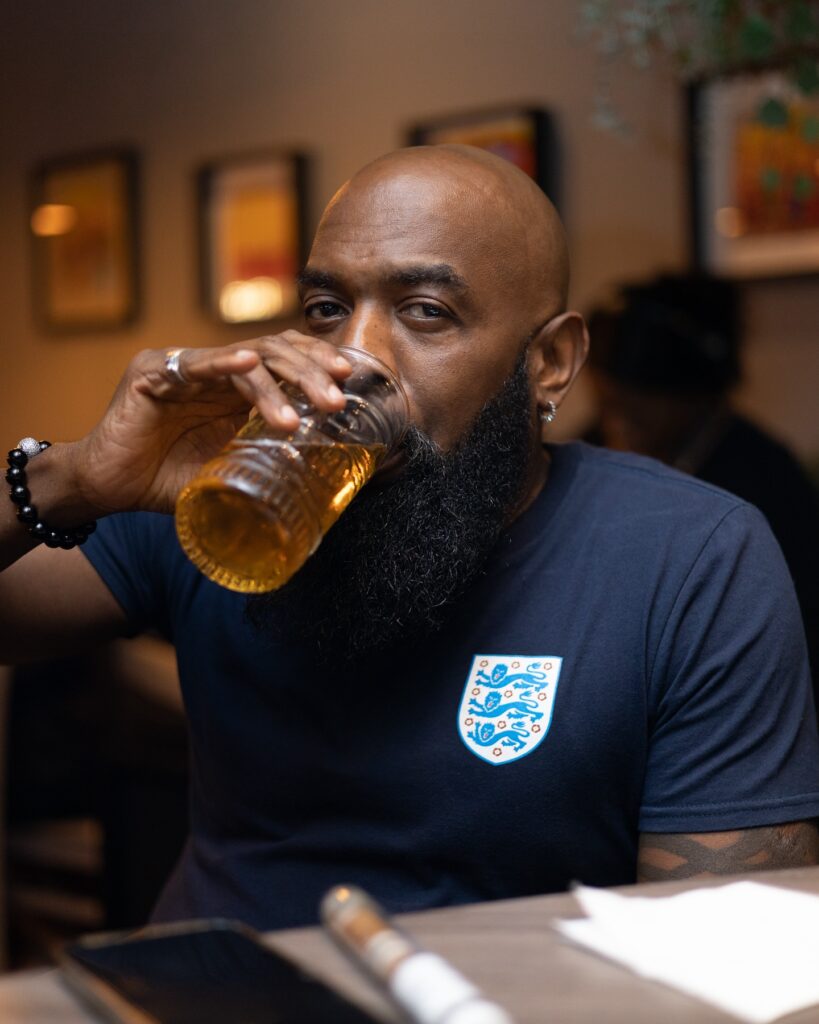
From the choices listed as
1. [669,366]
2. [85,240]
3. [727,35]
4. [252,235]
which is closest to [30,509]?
[727,35]

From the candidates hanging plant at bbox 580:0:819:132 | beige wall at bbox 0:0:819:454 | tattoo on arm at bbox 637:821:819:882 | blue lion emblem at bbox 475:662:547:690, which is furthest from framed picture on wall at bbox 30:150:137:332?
tattoo on arm at bbox 637:821:819:882

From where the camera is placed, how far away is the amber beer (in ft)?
2.93

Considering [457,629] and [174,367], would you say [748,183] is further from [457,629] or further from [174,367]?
[174,367]

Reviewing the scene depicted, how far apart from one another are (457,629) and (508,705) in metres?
0.11

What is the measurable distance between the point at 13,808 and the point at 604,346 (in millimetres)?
1697

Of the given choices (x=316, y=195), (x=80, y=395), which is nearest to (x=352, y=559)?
(x=316, y=195)

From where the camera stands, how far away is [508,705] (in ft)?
3.82

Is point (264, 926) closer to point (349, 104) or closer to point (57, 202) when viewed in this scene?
point (349, 104)

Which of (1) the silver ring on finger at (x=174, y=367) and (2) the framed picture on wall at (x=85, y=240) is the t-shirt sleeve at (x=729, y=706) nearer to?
(1) the silver ring on finger at (x=174, y=367)

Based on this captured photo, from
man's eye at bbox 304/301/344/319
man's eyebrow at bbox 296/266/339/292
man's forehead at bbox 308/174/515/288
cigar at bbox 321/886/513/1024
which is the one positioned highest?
man's forehead at bbox 308/174/515/288

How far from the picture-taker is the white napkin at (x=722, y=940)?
616 millimetres

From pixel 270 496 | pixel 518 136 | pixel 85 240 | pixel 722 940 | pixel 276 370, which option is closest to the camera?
A: pixel 722 940

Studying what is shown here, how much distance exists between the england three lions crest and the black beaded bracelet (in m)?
0.40

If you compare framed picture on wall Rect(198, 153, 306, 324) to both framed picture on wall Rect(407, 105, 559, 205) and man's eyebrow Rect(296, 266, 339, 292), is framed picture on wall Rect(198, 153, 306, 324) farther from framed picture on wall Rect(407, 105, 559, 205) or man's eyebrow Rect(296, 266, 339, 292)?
man's eyebrow Rect(296, 266, 339, 292)
